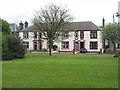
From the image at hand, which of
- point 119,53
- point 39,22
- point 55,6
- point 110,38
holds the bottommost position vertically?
point 119,53

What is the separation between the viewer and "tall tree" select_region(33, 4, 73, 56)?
37.3 m

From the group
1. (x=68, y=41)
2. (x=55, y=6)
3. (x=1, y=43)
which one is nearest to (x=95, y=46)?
(x=68, y=41)

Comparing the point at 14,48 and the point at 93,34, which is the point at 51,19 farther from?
the point at 93,34

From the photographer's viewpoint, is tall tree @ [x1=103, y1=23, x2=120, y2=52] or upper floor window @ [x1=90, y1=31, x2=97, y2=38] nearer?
tall tree @ [x1=103, y1=23, x2=120, y2=52]

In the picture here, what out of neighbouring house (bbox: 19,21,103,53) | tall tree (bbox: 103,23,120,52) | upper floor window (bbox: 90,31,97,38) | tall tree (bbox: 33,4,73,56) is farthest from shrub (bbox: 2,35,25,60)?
upper floor window (bbox: 90,31,97,38)

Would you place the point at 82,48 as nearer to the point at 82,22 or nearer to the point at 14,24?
the point at 82,22

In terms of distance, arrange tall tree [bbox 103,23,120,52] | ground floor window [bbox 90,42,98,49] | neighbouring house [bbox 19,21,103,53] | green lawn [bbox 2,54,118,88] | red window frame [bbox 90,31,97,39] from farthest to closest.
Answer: ground floor window [bbox 90,42,98,49] < red window frame [bbox 90,31,97,39] < neighbouring house [bbox 19,21,103,53] < tall tree [bbox 103,23,120,52] < green lawn [bbox 2,54,118,88]

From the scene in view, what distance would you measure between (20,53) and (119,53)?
1654 cm

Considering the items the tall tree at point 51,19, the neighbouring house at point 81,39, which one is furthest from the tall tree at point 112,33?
the neighbouring house at point 81,39

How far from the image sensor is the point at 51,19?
123ft

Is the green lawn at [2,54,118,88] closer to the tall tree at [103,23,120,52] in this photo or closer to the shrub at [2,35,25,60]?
the shrub at [2,35,25,60]

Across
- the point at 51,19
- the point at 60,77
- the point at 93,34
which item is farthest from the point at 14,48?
the point at 93,34

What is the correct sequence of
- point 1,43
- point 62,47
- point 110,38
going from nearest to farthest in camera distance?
point 1,43
point 110,38
point 62,47

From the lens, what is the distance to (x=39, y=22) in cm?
3759
